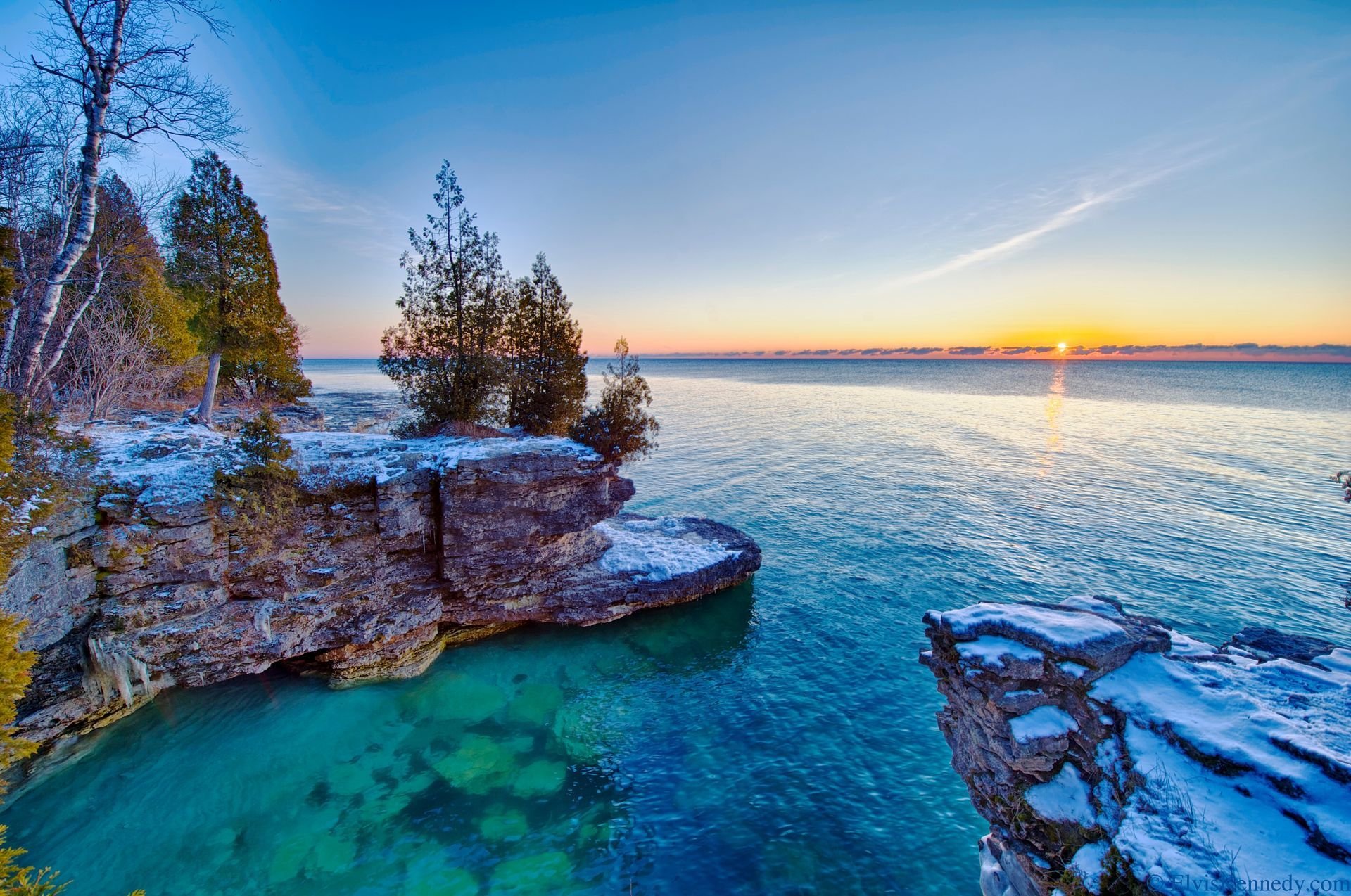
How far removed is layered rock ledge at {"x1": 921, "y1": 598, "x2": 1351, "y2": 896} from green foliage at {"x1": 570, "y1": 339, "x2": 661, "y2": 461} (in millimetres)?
15716

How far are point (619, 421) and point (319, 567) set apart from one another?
1339cm

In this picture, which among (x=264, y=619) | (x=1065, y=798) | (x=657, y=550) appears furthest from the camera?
(x=657, y=550)

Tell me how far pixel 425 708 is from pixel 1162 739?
737 inches

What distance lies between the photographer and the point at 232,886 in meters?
10.4

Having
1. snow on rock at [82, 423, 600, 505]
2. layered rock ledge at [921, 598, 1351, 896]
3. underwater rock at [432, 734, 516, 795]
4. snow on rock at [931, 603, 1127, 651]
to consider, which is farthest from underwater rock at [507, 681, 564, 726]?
snow on rock at [931, 603, 1127, 651]

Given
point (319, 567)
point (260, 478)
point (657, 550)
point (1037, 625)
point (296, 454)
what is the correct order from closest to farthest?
point (1037, 625) < point (260, 478) < point (319, 567) < point (296, 454) < point (657, 550)

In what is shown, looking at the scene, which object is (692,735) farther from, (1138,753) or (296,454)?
(296,454)

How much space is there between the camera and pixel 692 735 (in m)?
15.0

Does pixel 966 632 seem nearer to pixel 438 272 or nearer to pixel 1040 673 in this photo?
pixel 1040 673

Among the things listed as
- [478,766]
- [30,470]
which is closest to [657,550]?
[478,766]

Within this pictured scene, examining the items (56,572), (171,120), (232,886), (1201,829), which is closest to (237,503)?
(56,572)

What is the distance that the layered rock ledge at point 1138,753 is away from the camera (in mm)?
5938

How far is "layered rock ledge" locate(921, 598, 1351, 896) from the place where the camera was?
594cm

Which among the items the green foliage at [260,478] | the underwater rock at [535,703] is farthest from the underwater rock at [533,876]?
the green foliage at [260,478]
